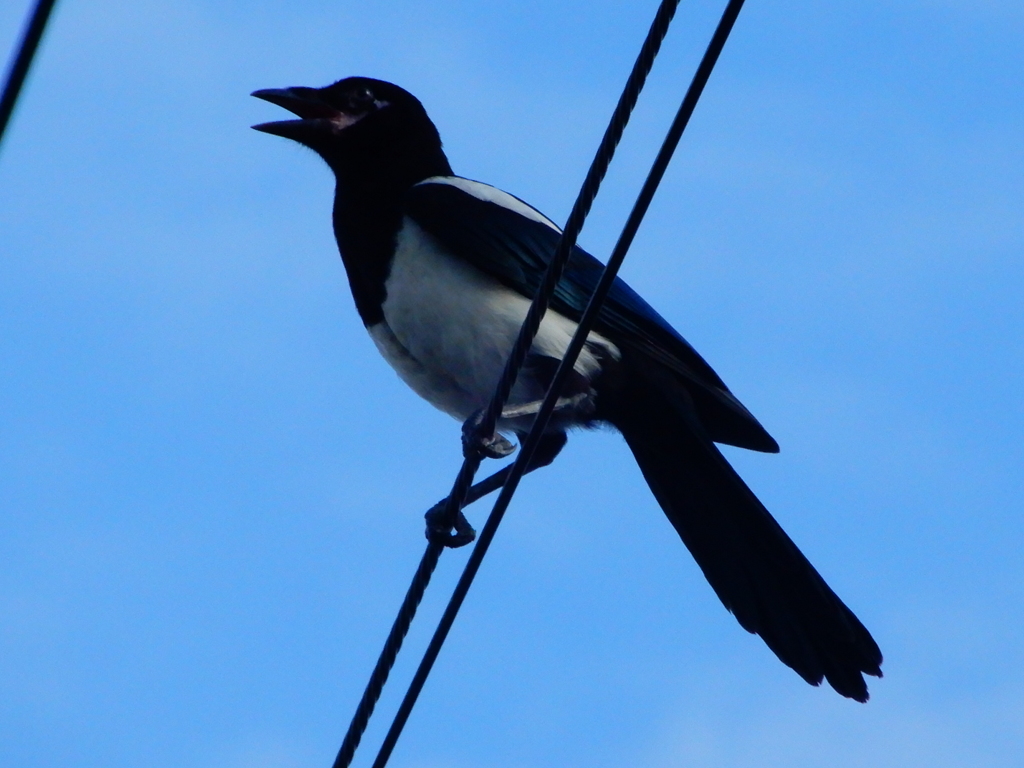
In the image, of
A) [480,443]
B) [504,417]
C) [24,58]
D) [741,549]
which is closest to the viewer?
[24,58]

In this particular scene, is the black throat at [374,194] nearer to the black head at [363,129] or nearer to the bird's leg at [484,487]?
the black head at [363,129]

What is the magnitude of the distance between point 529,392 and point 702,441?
67cm

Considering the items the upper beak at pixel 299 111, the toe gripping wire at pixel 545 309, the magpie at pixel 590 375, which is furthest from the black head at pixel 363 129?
the toe gripping wire at pixel 545 309

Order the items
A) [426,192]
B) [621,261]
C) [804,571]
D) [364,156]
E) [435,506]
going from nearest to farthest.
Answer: [621,261], [435,506], [804,571], [426,192], [364,156]

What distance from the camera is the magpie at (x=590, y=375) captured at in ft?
16.1

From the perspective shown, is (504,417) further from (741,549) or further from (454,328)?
(741,549)

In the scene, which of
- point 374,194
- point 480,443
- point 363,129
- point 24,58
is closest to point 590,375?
point 480,443

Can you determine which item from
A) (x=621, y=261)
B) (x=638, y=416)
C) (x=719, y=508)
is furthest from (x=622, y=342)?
(x=621, y=261)

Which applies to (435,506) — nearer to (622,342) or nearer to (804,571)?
(622,342)

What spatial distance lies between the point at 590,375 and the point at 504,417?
38cm

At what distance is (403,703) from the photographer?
306 centimetres

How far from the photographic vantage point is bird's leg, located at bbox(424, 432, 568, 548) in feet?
14.8

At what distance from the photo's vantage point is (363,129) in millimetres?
5898

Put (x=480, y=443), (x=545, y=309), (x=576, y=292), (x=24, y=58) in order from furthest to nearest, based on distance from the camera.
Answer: (x=576, y=292) < (x=480, y=443) < (x=545, y=309) < (x=24, y=58)
